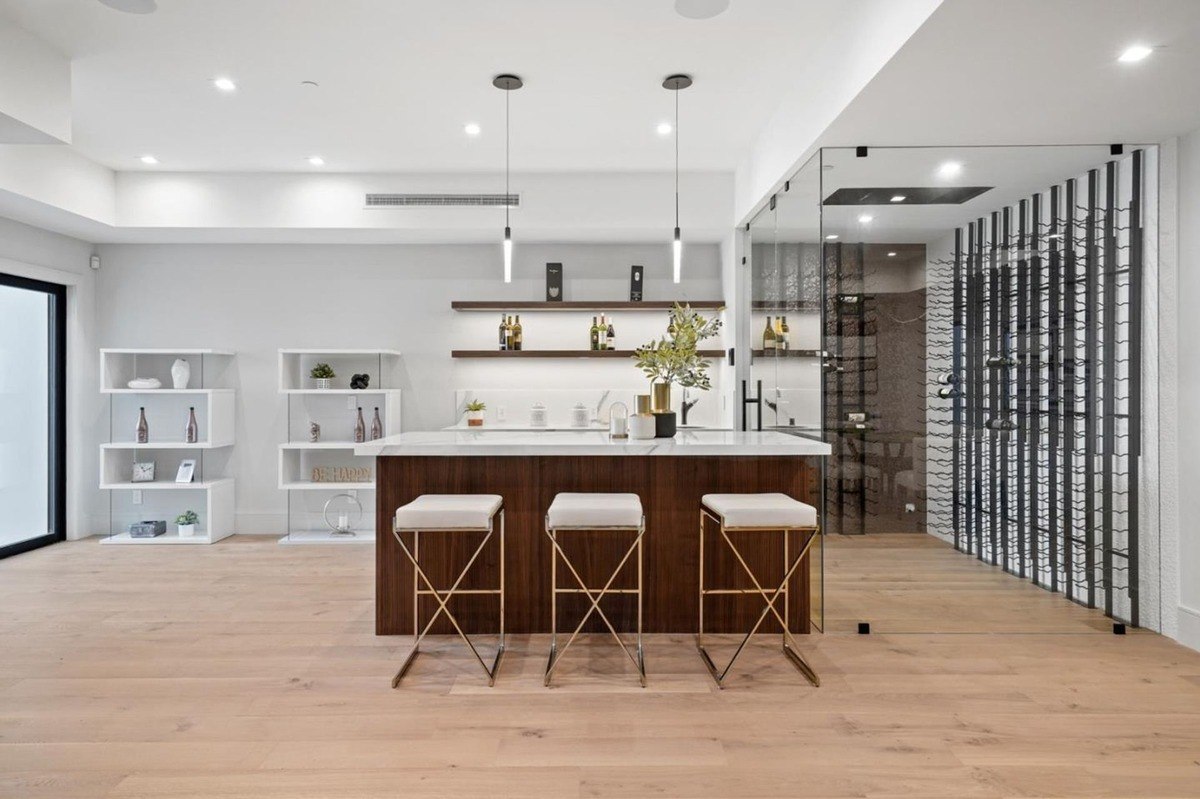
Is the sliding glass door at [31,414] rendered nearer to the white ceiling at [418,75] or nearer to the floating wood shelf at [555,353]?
the white ceiling at [418,75]

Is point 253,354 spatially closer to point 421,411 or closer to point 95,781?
point 421,411

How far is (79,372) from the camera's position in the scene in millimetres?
5867

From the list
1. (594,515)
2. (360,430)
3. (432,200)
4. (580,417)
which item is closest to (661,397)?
(594,515)

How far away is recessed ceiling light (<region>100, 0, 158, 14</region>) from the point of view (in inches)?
119

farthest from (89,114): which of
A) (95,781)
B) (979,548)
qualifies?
(979,548)

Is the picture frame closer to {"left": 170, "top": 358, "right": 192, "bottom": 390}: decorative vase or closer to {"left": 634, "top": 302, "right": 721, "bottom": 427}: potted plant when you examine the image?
{"left": 170, "top": 358, "right": 192, "bottom": 390}: decorative vase

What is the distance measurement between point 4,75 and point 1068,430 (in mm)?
5202

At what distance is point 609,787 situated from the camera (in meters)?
2.17

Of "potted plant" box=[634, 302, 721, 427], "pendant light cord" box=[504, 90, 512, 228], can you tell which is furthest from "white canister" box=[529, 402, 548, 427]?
"potted plant" box=[634, 302, 721, 427]

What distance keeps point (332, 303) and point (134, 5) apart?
3.15 m

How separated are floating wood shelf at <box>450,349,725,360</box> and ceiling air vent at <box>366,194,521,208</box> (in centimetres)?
118

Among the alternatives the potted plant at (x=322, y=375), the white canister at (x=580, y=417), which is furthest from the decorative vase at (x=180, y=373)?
the white canister at (x=580, y=417)

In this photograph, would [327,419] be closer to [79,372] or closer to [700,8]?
[79,372]

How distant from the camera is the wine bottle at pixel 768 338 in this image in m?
4.42
